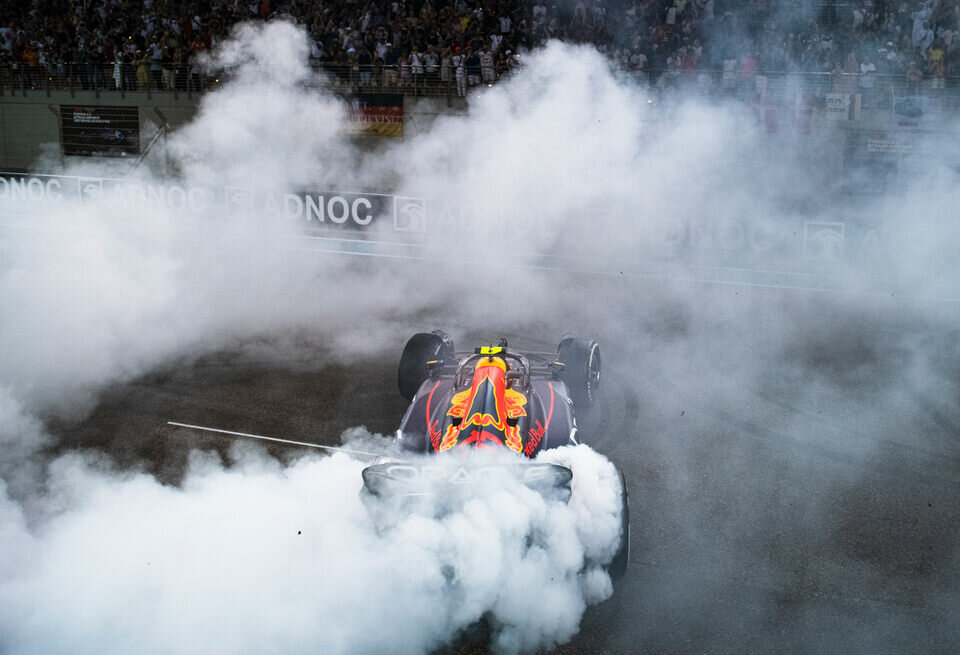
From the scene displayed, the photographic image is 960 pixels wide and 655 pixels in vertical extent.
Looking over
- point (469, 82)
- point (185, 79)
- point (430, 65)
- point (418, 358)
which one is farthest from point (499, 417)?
point (185, 79)

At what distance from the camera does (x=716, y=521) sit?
5.41 meters

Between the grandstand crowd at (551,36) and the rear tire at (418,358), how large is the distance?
5.32 metres

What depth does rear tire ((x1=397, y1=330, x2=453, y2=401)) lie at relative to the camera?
7152mm

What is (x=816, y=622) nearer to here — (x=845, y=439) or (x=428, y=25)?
(x=845, y=439)

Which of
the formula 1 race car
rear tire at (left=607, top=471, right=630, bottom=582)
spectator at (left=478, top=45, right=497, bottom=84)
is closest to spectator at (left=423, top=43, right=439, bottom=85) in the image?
spectator at (left=478, top=45, right=497, bottom=84)

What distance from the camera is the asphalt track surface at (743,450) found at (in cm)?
444

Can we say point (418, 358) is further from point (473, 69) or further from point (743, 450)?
point (473, 69)

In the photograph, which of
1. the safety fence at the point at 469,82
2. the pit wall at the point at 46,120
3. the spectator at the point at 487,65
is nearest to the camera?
the safety fence at the point at 469,82

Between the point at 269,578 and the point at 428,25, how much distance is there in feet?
40.9

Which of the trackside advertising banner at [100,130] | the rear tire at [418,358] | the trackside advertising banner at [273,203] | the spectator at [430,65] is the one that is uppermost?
the spectator at [430,65]

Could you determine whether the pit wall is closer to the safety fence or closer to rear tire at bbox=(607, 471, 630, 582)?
the safety fence

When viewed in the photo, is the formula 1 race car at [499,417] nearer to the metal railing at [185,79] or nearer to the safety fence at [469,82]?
the safety fence at [469,82]

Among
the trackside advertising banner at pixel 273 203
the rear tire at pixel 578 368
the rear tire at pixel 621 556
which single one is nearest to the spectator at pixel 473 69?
the trackside advertising banner at pixel 273 203

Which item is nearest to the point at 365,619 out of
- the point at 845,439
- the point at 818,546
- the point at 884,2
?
the point at 818,546
